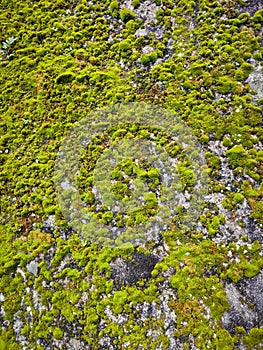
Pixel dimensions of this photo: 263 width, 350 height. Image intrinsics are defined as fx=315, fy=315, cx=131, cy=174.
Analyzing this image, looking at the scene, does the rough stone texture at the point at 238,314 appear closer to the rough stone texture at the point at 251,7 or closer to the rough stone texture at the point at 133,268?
the rough stone texture at the point at 133,268

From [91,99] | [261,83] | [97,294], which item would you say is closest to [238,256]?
[97,294]

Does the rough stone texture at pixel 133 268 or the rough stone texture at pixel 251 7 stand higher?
the rough stone texture at pixel 251 7

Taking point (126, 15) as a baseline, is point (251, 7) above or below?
below

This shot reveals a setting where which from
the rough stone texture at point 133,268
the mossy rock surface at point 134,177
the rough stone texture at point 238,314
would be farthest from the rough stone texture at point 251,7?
the rough stone texture at point 238,314

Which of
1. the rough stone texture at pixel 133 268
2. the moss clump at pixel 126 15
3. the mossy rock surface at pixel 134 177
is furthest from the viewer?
the moss clump at pixel 126 15

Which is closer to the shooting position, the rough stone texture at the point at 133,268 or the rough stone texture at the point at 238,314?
the rough stone texture at the point at 238,314

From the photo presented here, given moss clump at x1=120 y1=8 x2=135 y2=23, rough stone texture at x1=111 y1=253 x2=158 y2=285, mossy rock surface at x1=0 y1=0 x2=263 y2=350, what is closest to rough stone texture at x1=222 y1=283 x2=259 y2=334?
mossy rock surface at x1=0 y1=0 x2=263 y2=350

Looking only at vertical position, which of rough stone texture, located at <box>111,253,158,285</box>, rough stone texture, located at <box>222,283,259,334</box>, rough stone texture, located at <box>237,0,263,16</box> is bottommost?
rough stone texture, located at <box>222,283,259,334</box>

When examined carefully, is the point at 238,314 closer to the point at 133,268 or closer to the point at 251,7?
the point at 133,268

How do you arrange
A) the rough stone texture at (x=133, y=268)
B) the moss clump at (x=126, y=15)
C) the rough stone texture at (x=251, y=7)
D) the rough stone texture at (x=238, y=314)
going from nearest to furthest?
the rough stone texture at (x=238, y=314) < the rough stone texture at (x=133, y=268) < the rough stone texture at (x=251, y=7) < the moss clump at (x=126, y=15)

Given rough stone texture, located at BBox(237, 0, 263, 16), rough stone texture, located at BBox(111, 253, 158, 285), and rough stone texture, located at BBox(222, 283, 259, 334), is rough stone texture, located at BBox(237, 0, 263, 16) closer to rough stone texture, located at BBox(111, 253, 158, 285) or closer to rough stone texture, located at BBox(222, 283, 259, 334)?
rough stone texture, located at BBox(111, 253, 158, 285)

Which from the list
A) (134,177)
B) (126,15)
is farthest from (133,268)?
(126,15)

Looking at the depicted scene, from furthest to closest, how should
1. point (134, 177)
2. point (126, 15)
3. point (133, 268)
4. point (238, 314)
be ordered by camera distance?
point (126, 15) < point (134, 177) < point (133, 268) < point (238, 314)
